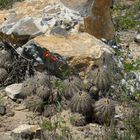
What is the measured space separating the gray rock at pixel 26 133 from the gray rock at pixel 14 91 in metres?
1.22

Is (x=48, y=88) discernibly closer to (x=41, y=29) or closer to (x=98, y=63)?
(x=98, y=63)

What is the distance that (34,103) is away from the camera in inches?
263

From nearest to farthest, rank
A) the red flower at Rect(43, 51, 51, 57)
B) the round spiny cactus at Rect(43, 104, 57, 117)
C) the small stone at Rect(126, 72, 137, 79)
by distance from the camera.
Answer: the round spiny cactus at Rect(43, 104, 57, 117)
the small stone at Rect(126, 72, 137, 79)
the red flower at Rect(43, 51, 51, 57)

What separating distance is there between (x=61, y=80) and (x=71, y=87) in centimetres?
44

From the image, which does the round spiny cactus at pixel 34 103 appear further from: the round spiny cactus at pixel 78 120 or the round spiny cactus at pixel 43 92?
the round spiny cactus at pixel 78 120

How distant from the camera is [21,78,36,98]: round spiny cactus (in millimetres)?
6883

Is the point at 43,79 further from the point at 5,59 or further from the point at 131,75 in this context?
the point at 131,75

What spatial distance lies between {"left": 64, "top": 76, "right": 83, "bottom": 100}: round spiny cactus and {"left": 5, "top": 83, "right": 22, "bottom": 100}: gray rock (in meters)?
0.76

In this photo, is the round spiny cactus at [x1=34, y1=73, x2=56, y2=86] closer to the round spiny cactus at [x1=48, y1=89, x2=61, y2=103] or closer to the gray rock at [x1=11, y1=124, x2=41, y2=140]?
the round spiny cactus at [x1=48, y1=89, x2=61, y2=103]

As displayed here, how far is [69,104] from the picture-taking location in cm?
655

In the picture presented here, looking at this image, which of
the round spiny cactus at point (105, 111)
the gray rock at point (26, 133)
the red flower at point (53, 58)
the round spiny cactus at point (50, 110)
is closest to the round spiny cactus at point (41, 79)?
the red flower at point (53, 58)

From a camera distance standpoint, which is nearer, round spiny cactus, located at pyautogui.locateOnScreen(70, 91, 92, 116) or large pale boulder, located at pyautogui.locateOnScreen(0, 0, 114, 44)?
round spiny cactus, located at pyautogui.locateOnScreen(70, 91, 92, 116)

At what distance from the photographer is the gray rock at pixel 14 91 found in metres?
7.09

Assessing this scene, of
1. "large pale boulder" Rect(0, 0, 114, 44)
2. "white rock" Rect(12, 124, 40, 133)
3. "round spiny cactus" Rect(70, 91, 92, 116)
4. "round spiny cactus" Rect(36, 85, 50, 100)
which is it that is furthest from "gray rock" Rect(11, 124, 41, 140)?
"large pale boulder" Rect(0, 0, 114, 44)
